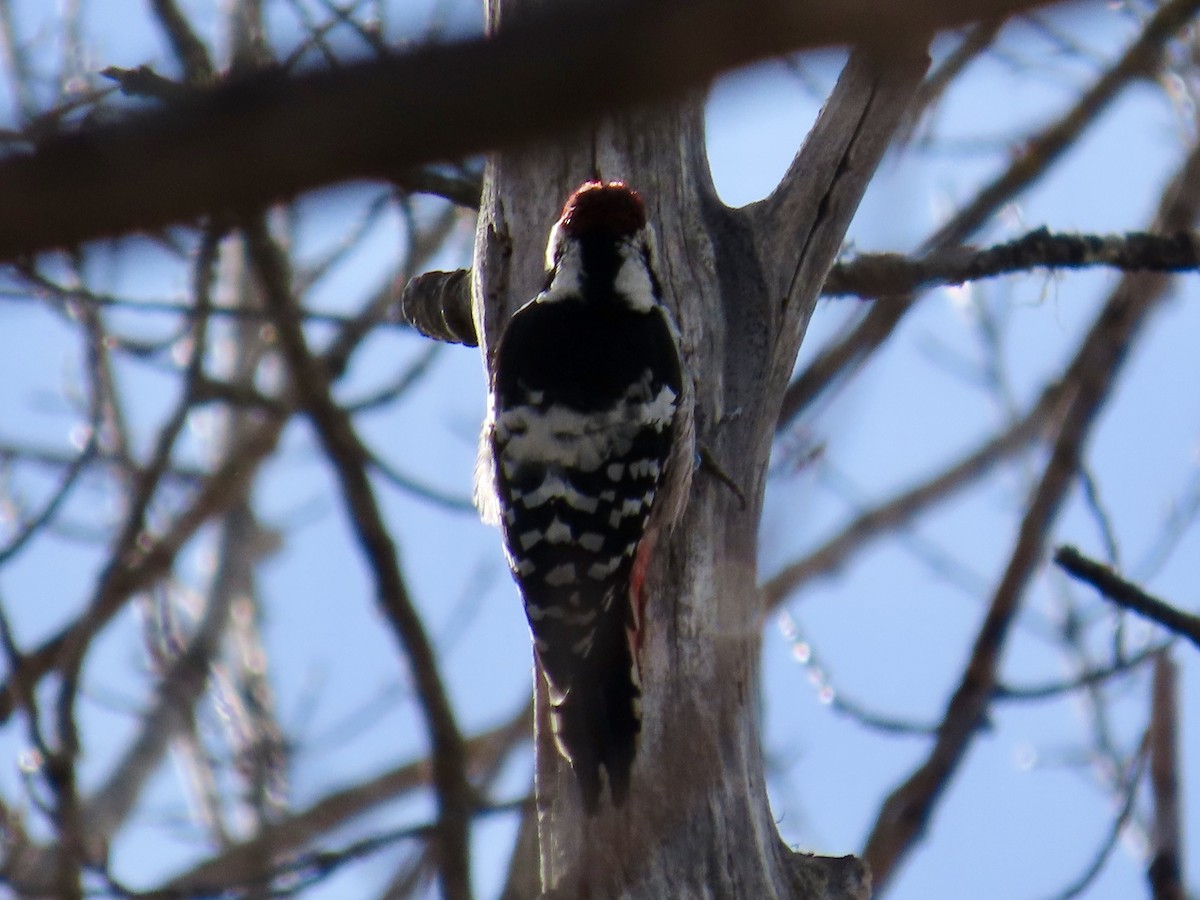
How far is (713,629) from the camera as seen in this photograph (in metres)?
3.11

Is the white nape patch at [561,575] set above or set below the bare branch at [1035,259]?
below

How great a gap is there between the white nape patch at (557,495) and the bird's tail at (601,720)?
36 centimetres

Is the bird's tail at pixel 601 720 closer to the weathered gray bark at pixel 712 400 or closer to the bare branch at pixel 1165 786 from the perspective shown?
the weathered gray bark at pixel 712 400

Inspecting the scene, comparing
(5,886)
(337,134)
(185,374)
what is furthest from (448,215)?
(337,134)

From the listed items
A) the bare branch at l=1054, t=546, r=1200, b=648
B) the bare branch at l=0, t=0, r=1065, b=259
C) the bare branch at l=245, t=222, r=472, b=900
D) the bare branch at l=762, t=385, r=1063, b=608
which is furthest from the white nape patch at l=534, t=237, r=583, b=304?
the bare branch at l=762, t=385, r=1063, b=608

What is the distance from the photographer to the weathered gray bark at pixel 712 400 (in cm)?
294

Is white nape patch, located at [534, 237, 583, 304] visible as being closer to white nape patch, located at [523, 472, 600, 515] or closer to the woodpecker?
the woodpecker

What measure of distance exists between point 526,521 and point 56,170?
2.68 meters

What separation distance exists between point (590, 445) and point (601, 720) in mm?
763

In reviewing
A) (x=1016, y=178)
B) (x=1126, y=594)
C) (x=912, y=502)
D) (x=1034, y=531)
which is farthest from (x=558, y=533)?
(x=912, y=502)

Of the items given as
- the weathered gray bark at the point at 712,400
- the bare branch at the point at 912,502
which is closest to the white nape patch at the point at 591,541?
the weathered gray bark at the point at 712,400

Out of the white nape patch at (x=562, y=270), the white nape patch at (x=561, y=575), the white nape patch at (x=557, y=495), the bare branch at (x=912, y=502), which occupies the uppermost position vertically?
the bare branch at (x=912, y=502)

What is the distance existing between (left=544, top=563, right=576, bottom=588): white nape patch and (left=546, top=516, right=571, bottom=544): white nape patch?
0.06 meters

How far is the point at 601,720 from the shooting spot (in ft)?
9.64
